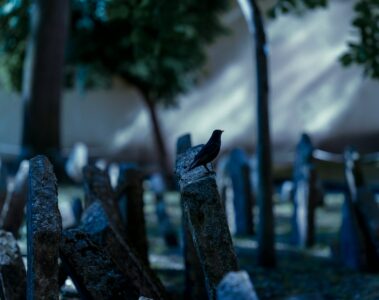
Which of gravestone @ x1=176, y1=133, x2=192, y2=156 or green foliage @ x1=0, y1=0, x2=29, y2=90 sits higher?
green foliage @ x1=0, y1=0, x2=29, y2=90

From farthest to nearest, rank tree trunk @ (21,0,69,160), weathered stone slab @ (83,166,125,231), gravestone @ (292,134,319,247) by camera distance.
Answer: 1. tree trunk @ (21,0,69,160)
2. gravestone @ (292,134,319,247)
3. weathered stone slab @ (83,166,125,231)


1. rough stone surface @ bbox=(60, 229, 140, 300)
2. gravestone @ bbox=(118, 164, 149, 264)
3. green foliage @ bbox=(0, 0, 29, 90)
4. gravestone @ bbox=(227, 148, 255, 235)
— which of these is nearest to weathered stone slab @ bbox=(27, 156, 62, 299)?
rough stone surface @ bbox=(60, 229, 140, 300)

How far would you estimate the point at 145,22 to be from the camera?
298 inches

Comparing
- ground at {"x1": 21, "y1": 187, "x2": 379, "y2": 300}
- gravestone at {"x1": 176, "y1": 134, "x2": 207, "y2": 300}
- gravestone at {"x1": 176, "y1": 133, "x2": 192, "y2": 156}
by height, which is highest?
gravestone at {"x1": 176, "y1": 133, "x2": 192, "y2": 156}

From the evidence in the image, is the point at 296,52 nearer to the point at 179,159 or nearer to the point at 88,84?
the point at 88,84

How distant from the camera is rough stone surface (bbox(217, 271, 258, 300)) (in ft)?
7.91

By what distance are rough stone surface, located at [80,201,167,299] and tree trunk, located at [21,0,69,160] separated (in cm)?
960

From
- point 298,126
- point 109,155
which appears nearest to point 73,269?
point 298,126

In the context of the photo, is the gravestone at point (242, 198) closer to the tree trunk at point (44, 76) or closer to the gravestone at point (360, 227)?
the gravestone at point (360, 227)

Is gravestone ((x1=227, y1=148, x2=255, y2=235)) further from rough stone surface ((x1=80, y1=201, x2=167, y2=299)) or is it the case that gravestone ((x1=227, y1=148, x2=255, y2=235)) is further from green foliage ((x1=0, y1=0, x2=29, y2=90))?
green foliage ((x1=0, y1=0, x2=29, y2=90))

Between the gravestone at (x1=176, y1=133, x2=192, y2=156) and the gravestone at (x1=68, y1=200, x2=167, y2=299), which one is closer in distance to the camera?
the gravestone at (x1=68, y1=200, x2=167, y2=299)

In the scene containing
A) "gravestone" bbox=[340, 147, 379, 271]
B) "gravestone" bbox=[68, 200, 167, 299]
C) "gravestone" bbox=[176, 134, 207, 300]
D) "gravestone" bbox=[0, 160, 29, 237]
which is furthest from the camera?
"gravestone" bbox=[0, 160, 29, 237]

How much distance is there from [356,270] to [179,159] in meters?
3.26

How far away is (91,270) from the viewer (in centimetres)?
362
